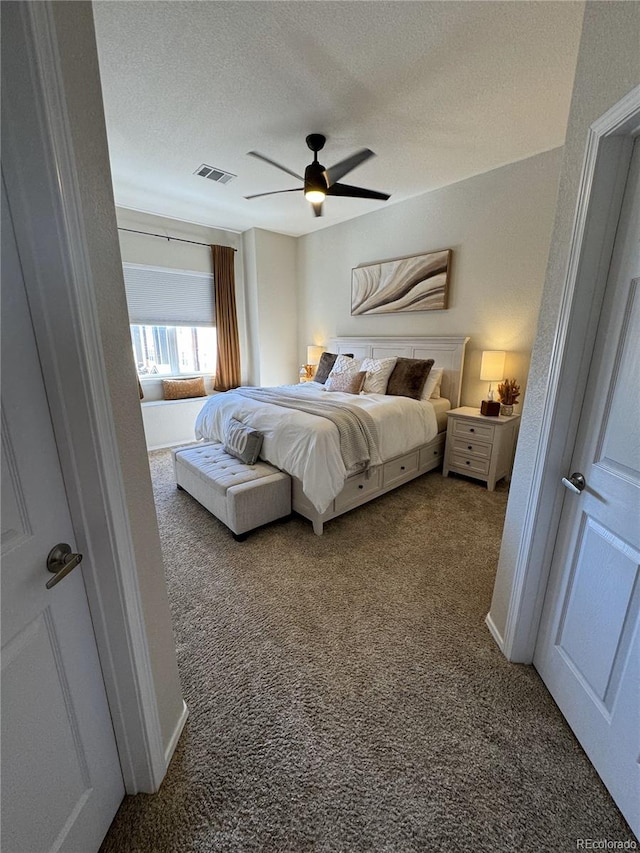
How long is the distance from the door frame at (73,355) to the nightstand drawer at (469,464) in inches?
118

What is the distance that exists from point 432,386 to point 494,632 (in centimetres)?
243

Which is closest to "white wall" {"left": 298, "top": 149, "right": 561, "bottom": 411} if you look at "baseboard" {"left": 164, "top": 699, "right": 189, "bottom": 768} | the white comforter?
the white comforter

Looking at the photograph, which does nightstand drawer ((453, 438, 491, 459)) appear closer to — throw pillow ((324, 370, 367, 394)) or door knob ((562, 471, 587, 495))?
throw pillow ((324, 370, 367, 394))

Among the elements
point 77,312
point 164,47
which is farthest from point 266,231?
point 77,312

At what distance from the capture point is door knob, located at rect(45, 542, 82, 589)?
74cm

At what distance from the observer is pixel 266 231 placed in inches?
194

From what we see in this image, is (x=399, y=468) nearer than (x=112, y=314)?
No

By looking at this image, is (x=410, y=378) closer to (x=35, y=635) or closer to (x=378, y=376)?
(x=378, y=376)

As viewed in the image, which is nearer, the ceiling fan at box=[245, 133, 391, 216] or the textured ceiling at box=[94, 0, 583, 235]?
the textured ceiling at box=[94, 0, 583, 235]

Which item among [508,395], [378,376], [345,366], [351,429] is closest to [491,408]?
[508,395]

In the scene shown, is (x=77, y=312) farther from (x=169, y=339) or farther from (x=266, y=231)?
(x=266, y=231)

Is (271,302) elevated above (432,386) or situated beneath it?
elevated above

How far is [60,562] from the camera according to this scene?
0.76 meters

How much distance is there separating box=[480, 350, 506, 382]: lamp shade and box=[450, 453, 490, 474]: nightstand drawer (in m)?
0.78
